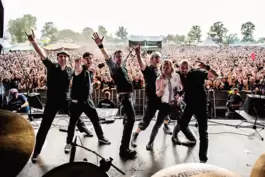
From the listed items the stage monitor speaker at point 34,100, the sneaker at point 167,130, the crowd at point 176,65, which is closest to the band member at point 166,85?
the crowd at point 176,65

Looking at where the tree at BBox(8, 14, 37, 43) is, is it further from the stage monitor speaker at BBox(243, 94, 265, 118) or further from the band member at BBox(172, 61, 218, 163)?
the stage monitor speaker at BBox(243, 94, 265, 118)

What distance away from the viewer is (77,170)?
1235mm

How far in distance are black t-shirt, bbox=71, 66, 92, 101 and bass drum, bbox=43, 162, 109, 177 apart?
80.6 inches

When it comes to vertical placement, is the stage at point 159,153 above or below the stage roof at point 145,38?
below

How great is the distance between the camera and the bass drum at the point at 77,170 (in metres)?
1.20

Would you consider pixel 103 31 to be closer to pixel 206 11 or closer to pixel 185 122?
pixel 206 11

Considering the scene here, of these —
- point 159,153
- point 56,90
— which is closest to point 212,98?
point 159,153

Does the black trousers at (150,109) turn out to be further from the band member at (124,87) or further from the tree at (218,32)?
the tree at (218,32)

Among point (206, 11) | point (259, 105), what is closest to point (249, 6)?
point (206, 11)

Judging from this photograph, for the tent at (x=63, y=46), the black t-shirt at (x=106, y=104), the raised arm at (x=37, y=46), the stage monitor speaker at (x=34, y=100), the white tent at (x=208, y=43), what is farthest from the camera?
the black t-shirt at (x=106, y=104)

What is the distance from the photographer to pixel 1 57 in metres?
3.86

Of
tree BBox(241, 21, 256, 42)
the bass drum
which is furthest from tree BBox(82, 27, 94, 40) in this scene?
the bass drum

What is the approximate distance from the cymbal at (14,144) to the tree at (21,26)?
2786 mm

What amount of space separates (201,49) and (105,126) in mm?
2422
